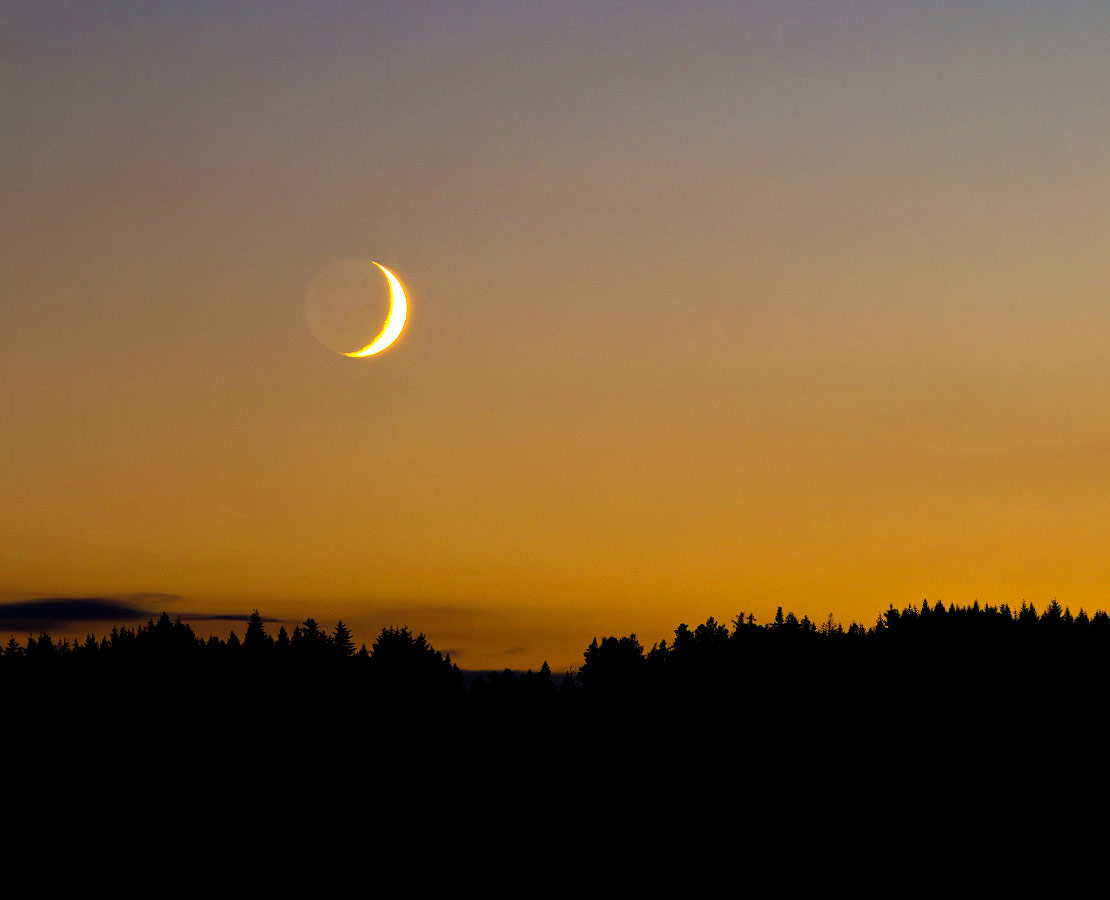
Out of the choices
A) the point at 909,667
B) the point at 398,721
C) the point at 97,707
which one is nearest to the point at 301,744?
the point at 398,721

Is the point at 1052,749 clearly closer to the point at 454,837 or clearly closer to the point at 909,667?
the point at 909,667

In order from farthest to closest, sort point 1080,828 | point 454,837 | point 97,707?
point 97,707
point 454,837
point 1080,828

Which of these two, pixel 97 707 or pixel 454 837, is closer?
pixel 454 837

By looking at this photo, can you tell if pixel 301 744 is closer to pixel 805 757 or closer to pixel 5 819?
pixel 5 819

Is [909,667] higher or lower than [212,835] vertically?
higher

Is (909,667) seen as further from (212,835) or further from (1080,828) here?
(212,835)

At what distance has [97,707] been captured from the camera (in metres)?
192

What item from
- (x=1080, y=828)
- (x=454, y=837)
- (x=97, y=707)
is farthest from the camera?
(x=97, y=707)

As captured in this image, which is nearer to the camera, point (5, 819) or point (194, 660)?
point (5, 819)

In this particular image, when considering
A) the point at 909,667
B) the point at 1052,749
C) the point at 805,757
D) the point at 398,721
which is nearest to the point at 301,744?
the point at 398,721

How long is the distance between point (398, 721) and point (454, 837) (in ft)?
87.8

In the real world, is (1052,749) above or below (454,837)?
above

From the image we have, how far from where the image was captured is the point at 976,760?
180875 millimetres

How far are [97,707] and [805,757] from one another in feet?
282
